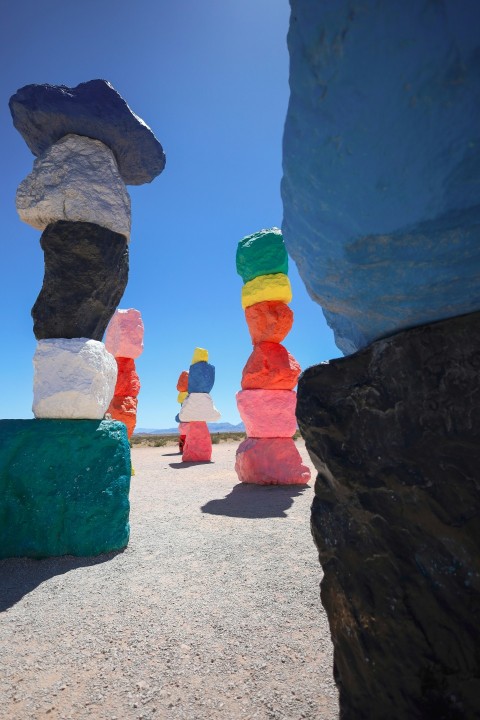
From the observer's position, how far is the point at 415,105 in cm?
75

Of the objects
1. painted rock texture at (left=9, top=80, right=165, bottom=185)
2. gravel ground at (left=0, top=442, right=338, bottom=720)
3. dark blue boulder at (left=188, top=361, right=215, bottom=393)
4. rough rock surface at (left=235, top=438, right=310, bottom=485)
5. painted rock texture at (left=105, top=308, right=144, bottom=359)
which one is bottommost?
gravel ground at (left=0, top=442, right=338, bottom=720)

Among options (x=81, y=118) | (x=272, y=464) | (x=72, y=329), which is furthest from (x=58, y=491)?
(x=272, y=464)

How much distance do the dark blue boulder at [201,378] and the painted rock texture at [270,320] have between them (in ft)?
15.0

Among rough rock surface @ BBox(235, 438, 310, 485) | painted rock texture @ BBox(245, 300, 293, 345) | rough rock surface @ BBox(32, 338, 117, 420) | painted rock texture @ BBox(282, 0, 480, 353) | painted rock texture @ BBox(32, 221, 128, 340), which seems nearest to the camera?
painted rock texture @ BBox(282, 0, 480, 353)

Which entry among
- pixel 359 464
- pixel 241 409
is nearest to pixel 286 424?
pixel 241 409

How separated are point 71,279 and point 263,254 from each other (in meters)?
3.41

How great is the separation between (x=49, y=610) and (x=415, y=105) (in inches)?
96.8

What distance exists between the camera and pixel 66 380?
9.05 ft

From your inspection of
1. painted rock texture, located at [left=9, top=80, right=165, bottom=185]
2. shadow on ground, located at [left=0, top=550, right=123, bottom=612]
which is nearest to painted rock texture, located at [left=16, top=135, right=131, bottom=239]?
painted rock texture, located at [left=9, top=80, right=165, bottom=185]

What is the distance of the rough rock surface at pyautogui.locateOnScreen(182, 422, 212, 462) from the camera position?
9688 millimetres

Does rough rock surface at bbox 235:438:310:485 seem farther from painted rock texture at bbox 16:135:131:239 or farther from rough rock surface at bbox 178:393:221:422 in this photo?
rough rock surface at bbox 178:393:221:422

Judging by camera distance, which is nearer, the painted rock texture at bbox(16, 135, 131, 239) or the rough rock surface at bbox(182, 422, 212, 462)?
the painted rock texture at bbox(16, 135, 131, 239)

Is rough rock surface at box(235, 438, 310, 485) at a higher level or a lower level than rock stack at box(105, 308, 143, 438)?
lower

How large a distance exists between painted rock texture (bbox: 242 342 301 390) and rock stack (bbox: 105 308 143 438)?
8.57ft
